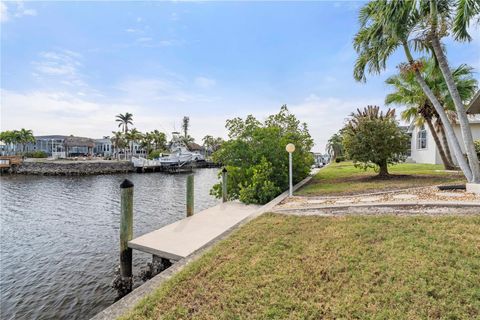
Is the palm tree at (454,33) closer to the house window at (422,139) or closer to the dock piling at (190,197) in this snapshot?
the dock piling at (190,197)

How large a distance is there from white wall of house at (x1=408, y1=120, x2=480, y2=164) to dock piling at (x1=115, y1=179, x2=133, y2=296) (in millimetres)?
20600

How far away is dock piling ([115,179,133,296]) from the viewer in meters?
5.37

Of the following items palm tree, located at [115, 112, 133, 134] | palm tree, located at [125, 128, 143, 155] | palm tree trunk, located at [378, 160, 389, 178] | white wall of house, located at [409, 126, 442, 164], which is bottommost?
palm tree trunk, located at [378, 160, 389, 178]

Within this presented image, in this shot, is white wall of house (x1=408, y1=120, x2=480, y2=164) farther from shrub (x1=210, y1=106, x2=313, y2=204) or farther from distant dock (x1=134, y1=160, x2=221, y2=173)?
distant dock (x1=134, y1=160, x2=221, y2=173)

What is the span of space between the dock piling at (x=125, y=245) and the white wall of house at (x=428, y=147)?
67.6 ft

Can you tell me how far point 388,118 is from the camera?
12.9 metres

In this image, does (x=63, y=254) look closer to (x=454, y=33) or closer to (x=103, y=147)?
(x=454, y=33)

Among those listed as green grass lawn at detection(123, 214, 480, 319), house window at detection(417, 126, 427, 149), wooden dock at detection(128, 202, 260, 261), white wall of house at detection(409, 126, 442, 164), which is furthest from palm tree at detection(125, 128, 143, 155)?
green grass lawn at detection(123, 214, 480, 319)

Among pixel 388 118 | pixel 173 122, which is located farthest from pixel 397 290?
pixel 173 122

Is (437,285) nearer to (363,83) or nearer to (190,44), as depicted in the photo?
(363,83)

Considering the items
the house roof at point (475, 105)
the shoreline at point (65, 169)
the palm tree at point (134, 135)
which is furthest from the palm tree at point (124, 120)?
the house roof at point (475, 105)

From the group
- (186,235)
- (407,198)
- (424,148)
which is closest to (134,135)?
(424,148)

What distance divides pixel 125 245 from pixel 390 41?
34.5 feet

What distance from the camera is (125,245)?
5496 millimetres
